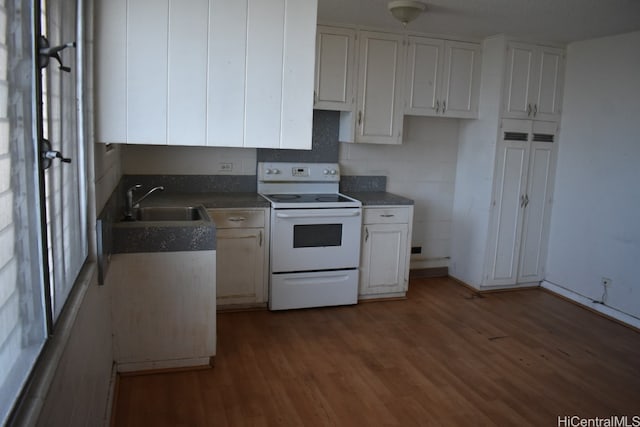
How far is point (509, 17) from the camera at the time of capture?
358 cm

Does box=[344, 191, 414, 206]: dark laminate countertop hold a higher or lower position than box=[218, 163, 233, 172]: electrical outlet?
lower

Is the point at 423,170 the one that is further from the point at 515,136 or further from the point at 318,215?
the point at 318,215

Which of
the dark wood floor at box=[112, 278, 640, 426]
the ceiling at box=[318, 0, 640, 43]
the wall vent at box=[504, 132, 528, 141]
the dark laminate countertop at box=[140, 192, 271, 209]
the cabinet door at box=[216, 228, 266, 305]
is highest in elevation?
the ceiling at box=[318, 0, 640, 43]

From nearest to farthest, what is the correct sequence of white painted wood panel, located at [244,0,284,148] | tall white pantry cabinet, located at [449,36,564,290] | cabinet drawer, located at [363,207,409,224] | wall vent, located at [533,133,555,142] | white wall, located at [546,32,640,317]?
white painted wood panel, located at [244,0,284,148] < white wall, located at [546,32,640,317] < cabinet drawer, located at [363,207,409,224] < tall white pantry cabinet, located at [449,36,564,290] < wall vent, located at [533,133,555,142]

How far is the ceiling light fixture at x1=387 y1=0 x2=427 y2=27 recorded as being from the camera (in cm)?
325

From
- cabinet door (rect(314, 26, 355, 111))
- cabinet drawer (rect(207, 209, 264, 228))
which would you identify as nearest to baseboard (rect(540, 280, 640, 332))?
cabinet door (rect(314, 26, 355, 111))

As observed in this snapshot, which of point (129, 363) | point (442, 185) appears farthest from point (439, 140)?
point (129, 363)

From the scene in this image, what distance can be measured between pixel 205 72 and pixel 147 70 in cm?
25

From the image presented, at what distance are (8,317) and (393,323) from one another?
301 centimetres

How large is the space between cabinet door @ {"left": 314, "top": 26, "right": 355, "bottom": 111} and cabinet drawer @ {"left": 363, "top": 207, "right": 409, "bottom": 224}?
34.1 inches

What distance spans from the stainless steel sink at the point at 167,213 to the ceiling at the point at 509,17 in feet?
5.49

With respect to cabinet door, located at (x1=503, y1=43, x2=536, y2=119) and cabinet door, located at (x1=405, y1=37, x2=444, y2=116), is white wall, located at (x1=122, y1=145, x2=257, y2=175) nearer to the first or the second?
cabinet door, located at (x1=405, y1=37, x2=444, y2=116)

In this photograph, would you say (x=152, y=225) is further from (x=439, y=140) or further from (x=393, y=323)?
(x=439, y=140)

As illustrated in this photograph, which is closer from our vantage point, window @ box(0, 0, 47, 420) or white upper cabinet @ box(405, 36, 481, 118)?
window @ box(0, 0, 47, 420)
